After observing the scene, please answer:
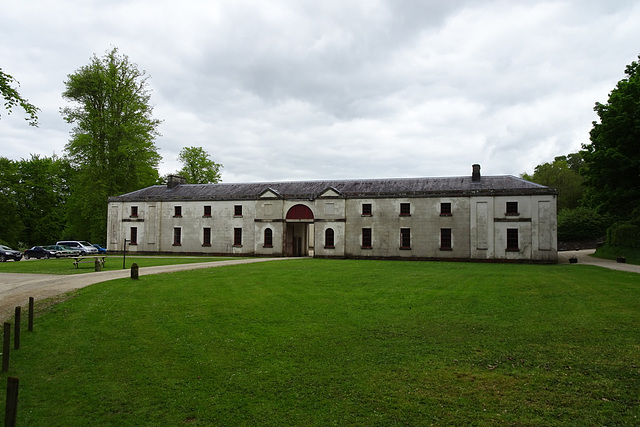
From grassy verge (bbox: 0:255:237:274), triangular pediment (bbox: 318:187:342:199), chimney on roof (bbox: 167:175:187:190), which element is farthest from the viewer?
chimney on roof (bbox: 167:175:187:190)

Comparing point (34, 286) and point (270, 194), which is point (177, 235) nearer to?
point (270, 194)

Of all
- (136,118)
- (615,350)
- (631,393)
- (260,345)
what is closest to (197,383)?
(260,345)

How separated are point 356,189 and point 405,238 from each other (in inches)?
254

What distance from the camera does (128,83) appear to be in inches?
1711

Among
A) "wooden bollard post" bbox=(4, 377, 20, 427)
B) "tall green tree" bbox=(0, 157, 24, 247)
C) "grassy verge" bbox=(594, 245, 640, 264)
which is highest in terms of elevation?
"tall green tree" bbox=(0, 157, 24, 247)

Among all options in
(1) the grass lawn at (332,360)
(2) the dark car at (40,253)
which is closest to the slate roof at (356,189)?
(2) the dark car at (40,253)

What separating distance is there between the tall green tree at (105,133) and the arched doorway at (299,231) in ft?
55.8

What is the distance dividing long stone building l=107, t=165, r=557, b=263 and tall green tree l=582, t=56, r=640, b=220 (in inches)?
134

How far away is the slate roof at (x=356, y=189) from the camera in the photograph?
34.5 m

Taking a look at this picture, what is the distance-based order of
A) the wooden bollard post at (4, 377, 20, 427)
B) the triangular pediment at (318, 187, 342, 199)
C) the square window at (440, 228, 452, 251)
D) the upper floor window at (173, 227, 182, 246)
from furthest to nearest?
the upper floor window at (173, 227, 182, 246), the triangular pediment at (318, 187, 342, 199), the square window at (440, 228, 452, 251), the wooden bollard post at (4, 377, 20, 427)

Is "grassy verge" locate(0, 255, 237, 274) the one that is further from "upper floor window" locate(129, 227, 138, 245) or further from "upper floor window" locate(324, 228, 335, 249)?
"upper floor window" locate(129, 227, 138, 245)

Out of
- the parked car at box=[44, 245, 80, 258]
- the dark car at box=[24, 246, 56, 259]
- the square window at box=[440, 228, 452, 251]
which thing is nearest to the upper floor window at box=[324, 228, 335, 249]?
the square window at box=[440, 228, 452, 251]

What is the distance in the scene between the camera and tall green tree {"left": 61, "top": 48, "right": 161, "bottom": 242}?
1638 inches

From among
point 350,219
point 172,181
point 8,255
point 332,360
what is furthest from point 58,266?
point 332,360
